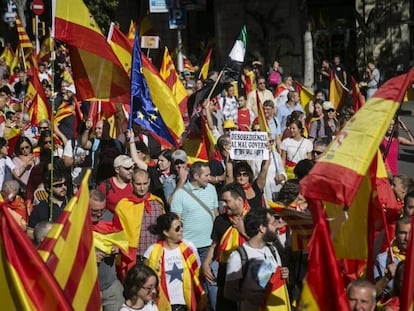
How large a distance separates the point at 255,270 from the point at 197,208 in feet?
5.36

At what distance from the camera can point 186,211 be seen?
8438 mm

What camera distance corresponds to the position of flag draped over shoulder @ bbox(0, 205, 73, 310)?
5.21 meters

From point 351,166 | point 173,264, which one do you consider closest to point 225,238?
point 173,264

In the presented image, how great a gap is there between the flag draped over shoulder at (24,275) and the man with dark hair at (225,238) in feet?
7.79

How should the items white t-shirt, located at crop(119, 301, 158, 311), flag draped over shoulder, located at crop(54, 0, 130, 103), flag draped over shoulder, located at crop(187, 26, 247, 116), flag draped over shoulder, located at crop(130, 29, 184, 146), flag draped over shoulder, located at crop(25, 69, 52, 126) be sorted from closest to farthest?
1. white t-shirt, located at crop(119, 301, 158, 311)
2. flag draped over shoulder, located at crop(54, 0, 130, 103)
3. flag draped over shoulder, located at crop(130, 29, 184, 146)
4. flag draped over shoulder, located at crop(187, 26, 247, 116)
5. flag draped over shoulder, located at crop(25, 69, 52, 126)

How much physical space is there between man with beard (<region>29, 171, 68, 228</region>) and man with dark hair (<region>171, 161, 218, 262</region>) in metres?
0.92

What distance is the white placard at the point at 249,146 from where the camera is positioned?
10.0 metres

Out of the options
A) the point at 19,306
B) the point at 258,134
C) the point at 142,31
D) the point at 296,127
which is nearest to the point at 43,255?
the point at 19,306

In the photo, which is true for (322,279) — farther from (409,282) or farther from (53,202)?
(53,202)

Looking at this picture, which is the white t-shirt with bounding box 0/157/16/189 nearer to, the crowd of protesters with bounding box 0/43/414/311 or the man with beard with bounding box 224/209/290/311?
the crowd of protesters with bounding box 0/43/414/311

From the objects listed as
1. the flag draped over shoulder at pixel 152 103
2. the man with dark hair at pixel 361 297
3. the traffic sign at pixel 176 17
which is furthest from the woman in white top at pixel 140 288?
the traffic sign at pixel 176 17

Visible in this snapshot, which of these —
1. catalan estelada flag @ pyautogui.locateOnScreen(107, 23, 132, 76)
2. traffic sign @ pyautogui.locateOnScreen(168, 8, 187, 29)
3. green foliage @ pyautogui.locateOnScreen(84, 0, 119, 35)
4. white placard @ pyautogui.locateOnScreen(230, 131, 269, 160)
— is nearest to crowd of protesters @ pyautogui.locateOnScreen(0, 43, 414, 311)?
white placard @ pyautogui.locateOnScreen(230, 131, 269, 160)

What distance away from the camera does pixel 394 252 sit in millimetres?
7102

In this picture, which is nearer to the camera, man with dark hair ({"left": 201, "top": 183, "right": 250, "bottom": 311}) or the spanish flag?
the spanish flag
